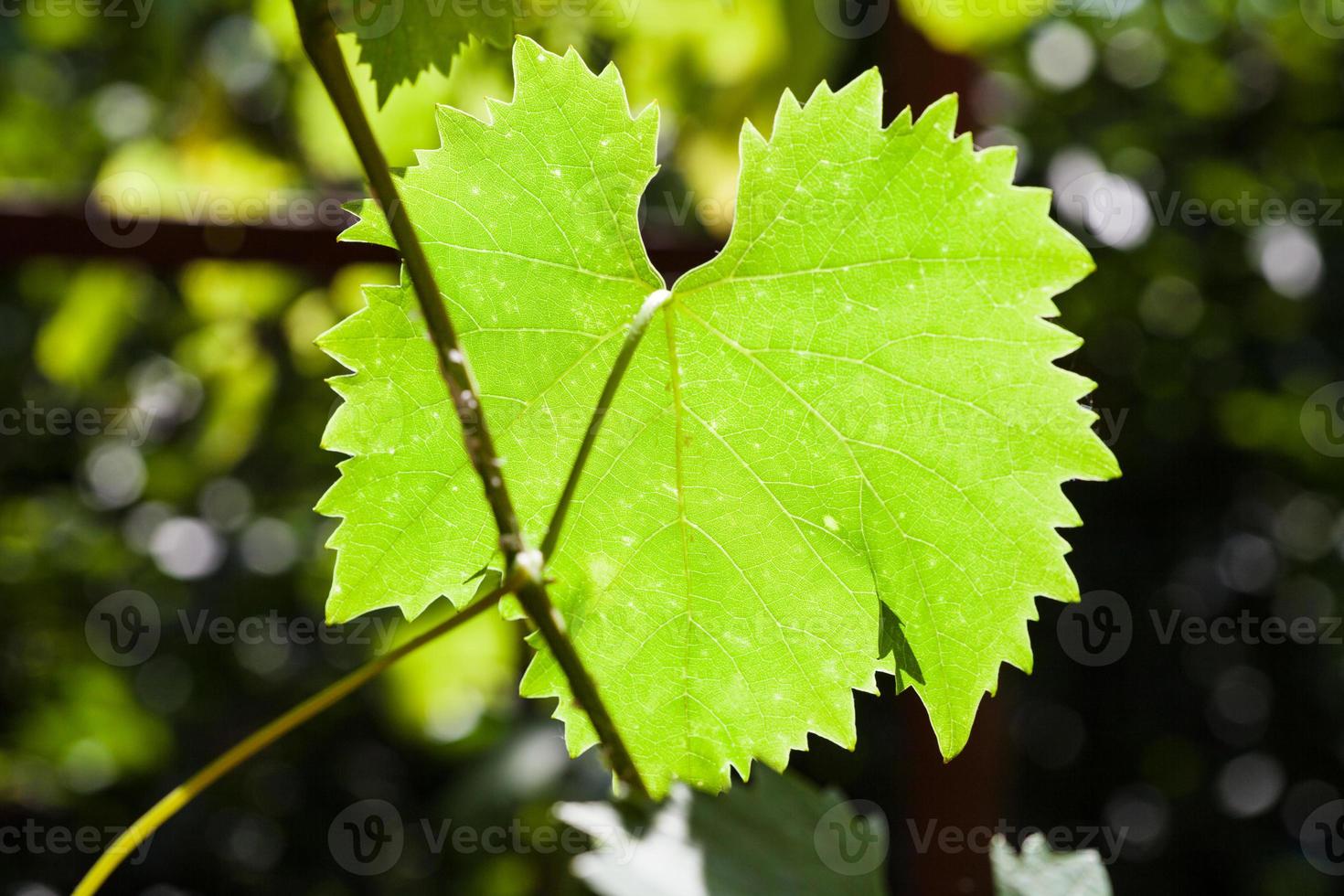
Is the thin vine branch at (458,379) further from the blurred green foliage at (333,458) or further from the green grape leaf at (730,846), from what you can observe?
the blurred green foliage at (333,458)

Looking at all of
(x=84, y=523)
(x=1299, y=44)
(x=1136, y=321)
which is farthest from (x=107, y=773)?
(x=1299, y=44)

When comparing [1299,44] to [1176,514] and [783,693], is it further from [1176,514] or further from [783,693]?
[783,693]

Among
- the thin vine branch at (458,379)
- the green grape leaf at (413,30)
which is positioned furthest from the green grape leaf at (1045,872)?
the green grape leaf at (413,30)

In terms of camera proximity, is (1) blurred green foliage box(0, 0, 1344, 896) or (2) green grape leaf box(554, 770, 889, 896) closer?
(2) green grape leaf box(554, 770, 889, 896)

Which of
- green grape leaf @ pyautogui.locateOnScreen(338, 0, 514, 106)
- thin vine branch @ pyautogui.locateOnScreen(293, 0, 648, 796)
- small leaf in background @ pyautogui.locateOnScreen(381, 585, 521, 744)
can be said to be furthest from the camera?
small leaf in background @ pyautogui.locateOnScreen(381, 585, 521, 744)

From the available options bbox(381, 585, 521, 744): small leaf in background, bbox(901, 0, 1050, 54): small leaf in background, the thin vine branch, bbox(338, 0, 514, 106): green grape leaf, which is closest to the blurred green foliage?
bbox(381, 585, 521, 744): small leaf in background

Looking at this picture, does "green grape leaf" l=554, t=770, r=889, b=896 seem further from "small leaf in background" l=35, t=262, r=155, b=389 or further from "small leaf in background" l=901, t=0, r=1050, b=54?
"small leaf in background" l=35, t=262, r=155, b=389
